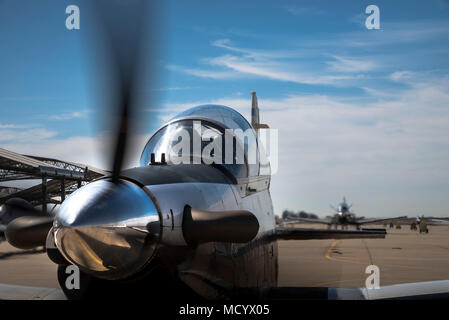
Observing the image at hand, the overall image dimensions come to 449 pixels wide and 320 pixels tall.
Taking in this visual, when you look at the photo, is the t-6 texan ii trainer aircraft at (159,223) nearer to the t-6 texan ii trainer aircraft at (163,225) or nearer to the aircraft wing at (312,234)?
the t-6 texan ii trainer aircraft at (163,225)

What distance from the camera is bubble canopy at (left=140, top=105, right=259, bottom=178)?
5336 millimetres

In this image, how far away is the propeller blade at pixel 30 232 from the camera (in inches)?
167

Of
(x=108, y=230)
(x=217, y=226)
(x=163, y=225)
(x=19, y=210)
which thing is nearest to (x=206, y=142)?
(x=217, y=226)

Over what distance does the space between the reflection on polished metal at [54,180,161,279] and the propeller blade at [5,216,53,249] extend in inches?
40.1

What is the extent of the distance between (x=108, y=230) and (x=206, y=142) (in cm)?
249

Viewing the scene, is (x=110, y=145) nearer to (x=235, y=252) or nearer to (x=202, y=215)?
(x=202, y=215)

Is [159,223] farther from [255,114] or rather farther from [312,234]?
[255,114]

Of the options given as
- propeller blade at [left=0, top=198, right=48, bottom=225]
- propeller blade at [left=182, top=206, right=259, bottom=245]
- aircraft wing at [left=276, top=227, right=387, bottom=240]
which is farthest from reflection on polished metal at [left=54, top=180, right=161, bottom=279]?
aircraft wing at [left=276, top=227, right=387, bottom=240]

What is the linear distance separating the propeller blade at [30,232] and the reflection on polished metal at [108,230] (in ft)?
3.35

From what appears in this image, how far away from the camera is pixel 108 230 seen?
3.26m

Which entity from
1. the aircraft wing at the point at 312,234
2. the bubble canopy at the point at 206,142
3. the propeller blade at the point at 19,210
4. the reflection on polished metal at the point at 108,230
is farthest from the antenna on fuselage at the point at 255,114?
the reflection on polished metal at the point at 108,230

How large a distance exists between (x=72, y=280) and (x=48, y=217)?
2.16 feet

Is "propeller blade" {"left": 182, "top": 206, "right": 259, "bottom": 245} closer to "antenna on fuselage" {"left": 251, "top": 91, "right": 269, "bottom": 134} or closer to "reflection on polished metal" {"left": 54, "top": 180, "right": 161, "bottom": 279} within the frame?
"reflection on polished metal" {"left": 54, "top": 180, "right": 161, "bottom": 279}
